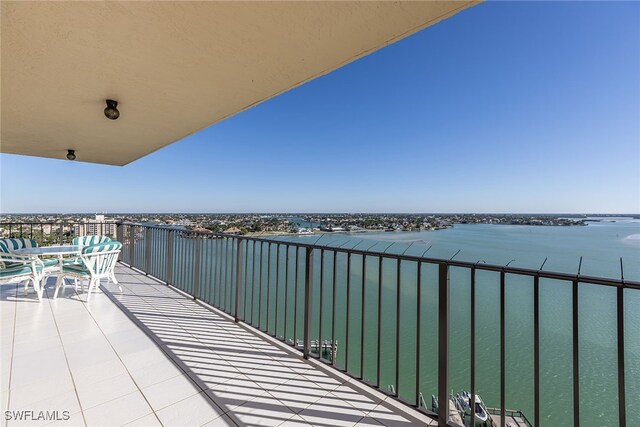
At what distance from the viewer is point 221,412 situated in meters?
1.68

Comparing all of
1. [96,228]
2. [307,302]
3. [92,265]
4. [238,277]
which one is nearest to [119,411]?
[307,302]

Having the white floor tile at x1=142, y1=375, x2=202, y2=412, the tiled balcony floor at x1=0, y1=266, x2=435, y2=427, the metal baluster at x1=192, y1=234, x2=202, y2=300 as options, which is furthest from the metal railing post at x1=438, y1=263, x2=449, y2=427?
the metal baluster at x1=192, y1=234, x2=202, y2=300

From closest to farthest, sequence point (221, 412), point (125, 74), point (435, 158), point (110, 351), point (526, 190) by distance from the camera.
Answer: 1. point (221, 412)
2. point (125, 74)
3. point (110, 351)
4. point (435, 158)
5. point (526, 190)

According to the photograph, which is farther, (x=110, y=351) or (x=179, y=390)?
(x=110, y=351)

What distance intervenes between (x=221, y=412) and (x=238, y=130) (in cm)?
1333

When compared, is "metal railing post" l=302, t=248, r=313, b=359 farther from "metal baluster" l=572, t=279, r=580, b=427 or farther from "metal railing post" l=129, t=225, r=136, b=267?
"metal railing post" l=129, t=225, r=136, b=267

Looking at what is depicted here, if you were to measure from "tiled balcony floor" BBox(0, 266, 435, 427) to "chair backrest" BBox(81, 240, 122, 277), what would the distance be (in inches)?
28.3

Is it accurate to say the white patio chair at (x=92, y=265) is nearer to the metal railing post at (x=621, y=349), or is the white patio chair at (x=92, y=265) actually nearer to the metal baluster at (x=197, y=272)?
the metal baluster at (x=197, y=272)

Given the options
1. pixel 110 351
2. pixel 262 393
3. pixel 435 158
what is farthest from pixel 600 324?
pixel 110 351

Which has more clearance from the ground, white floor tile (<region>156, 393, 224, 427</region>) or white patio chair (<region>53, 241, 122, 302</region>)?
white patio chair (<region>53, 241, 122, 302</region>)

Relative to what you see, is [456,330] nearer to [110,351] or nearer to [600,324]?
[600,324]

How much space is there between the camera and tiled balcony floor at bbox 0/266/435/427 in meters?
1.67

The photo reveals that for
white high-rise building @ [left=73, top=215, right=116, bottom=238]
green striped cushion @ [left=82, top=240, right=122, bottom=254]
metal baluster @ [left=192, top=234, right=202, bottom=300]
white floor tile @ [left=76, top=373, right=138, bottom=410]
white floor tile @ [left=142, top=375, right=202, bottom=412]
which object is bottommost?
white floor tile @ [left=142, top=375, right=202, bottom=412]

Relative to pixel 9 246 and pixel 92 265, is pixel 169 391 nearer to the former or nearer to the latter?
pixel 92 265
